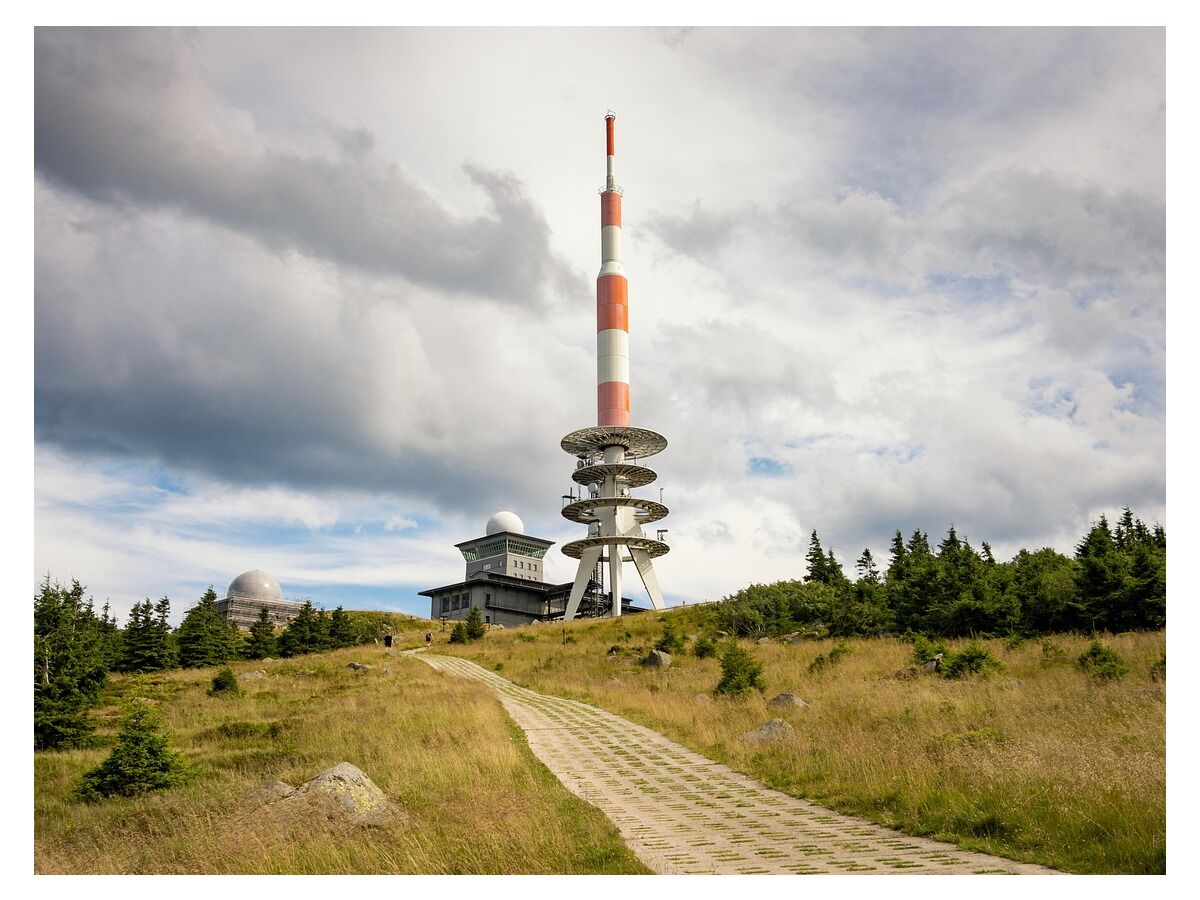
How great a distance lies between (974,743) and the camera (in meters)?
14.1

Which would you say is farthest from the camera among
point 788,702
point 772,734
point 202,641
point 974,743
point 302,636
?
point 302,636

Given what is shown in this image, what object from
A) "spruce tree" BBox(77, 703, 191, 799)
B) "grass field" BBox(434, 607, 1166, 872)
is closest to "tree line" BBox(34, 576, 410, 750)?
"spruce tree" BBox(77, 703, 191, 799)

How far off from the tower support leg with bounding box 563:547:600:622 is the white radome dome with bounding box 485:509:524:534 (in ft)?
96.9

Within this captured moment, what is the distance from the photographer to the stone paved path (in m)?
8.98

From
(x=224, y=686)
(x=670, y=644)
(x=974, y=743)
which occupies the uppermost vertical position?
(x=974, y=743)

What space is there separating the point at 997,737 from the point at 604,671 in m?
24.6

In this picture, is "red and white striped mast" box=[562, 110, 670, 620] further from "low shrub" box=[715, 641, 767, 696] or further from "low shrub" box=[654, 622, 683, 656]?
"low shrub" box=[715, 641, 767, 696]

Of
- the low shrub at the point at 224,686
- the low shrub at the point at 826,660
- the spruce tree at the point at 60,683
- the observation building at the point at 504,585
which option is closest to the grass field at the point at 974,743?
the low shrub at the point at 826,660

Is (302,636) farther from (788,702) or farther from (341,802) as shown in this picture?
(341,802)

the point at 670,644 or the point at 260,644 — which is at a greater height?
the point at 670,644

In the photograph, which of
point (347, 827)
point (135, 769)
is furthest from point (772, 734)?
point (135, 769)

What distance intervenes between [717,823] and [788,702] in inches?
429

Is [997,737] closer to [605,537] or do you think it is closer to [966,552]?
[966,552]

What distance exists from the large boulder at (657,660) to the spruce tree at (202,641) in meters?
30.5
